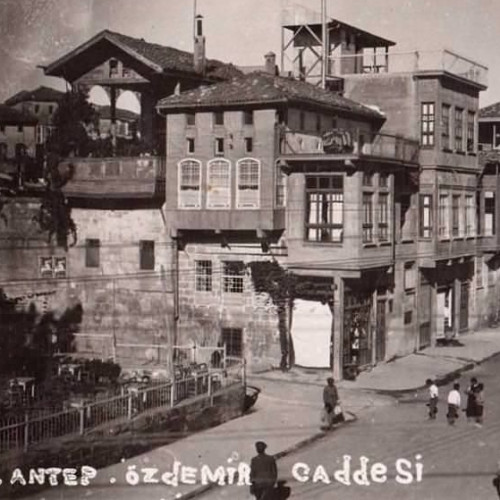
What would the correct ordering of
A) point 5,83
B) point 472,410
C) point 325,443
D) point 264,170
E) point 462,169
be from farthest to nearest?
1. point 462,169
2. point 264,170
3. point 472,410
4. point 325,443
5. point 5,83

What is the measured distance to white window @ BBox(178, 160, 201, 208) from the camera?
33.4 meters

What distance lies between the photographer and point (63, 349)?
3575 centimetres

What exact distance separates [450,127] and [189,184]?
11781 mm

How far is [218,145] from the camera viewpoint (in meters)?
33.2

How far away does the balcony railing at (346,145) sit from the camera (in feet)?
104

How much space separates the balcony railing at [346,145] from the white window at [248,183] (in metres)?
1.09

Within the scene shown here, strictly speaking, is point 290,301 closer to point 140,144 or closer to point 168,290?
point 168,290

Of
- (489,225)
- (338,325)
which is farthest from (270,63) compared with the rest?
(489,225)

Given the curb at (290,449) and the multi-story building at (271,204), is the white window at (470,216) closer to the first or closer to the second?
the multi-story building at (271,204)

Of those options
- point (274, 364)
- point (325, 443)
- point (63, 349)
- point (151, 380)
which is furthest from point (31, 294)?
point (325, 443)

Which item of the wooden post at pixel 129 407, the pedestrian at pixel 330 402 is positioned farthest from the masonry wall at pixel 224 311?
the wooden post at pixel 129 407

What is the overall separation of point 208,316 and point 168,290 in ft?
5.70

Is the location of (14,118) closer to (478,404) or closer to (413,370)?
(413,370)

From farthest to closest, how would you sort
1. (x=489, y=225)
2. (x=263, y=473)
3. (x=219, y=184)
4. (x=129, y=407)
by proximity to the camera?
(x=489, y=225)
(x=219, y=184)
(x=129, y=407)
(x=263, y=473)
